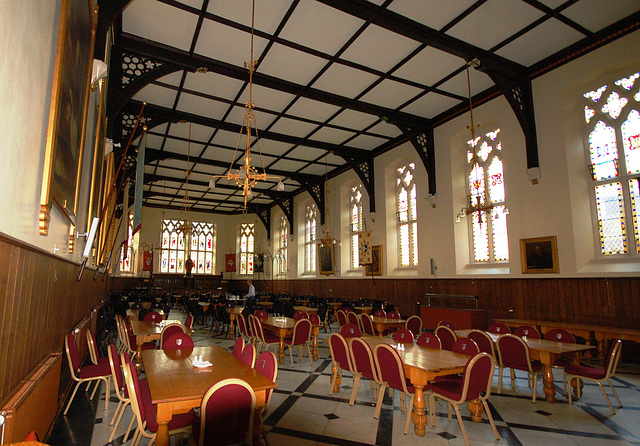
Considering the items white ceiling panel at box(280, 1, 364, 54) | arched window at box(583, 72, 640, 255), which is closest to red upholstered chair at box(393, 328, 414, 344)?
arched window at box(583, 72, 640, 255)

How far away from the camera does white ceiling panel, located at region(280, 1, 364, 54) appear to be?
6.65 metres

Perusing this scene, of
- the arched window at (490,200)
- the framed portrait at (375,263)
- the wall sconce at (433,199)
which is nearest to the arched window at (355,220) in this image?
the framed portrait at (375,263)

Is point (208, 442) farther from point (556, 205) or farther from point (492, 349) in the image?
point (556, 205)

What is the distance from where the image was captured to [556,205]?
26.5 feet

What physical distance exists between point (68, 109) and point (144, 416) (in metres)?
2.30

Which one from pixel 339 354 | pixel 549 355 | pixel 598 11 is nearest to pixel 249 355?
pixel 339 354

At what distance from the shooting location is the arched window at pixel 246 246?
24.6 metres

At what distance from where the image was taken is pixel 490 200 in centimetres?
985

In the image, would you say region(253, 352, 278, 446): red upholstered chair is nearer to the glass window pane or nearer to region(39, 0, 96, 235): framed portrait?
region(39, 0, 96, 235): framed portrait

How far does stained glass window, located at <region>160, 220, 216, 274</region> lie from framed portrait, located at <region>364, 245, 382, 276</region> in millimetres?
13610

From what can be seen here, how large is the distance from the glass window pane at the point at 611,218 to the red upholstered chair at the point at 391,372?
19.6ft

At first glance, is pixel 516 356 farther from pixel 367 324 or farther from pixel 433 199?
pixel 433 199

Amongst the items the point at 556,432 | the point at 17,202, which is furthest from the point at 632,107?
the point at 17,202

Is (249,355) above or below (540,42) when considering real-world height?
below
